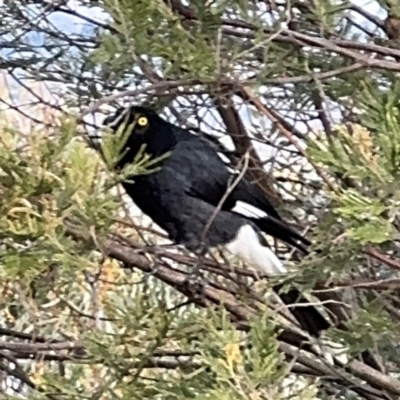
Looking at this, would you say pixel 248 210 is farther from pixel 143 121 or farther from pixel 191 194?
pixel 143 121

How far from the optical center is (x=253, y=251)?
4.66 feet

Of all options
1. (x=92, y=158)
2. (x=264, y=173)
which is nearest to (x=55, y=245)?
(x=92, y=158)

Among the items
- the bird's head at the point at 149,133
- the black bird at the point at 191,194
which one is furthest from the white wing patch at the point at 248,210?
the bird's head at the point at 149,133

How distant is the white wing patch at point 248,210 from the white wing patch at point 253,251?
0.19 feet

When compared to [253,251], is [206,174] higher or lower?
higher

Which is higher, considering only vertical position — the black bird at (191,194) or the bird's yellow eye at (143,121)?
the bird's yellow eye at (143,121)

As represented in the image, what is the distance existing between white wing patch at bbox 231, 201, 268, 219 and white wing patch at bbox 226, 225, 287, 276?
58mm

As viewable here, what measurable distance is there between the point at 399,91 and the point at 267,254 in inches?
27.7

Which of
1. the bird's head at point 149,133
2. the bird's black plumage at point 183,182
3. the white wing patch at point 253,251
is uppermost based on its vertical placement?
the bird's head at point 149,133

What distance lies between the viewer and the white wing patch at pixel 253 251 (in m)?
1.39

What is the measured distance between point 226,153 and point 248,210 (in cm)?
11

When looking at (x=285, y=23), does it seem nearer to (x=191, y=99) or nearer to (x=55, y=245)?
(x=55, y=245)

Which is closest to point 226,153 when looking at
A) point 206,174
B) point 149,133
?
point 206,174

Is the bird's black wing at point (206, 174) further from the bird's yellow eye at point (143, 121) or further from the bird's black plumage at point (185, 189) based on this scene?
the bird's yellow eye at point (143, 121)
